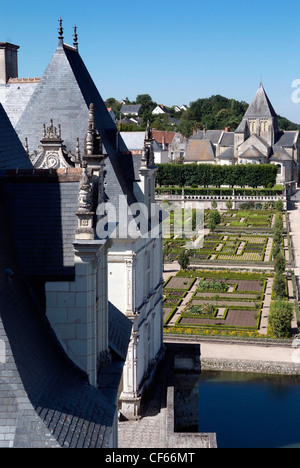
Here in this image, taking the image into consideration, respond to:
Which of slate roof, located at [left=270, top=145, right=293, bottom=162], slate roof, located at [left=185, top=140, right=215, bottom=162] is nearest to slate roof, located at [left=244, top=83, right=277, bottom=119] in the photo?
slate roof, located at [left=270, top=145, right=293, bottom=162]

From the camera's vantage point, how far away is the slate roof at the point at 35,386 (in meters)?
6.71

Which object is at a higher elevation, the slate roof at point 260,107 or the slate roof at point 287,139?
the slate roof at point 260,107

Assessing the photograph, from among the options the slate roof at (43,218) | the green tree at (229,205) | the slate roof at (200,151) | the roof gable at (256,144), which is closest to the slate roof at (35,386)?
the slate roof at (43,218)

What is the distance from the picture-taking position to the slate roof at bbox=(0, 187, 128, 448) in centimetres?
671

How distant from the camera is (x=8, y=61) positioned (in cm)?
1845

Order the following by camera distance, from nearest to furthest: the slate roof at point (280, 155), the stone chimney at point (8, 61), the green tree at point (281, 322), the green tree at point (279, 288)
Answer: the stone chimney at point (8, 61) < the green tree at point (281, 322) < the green tree at point (279, 288) < the slate roof at point (280, 155)

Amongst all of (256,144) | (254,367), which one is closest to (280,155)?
(256,144)

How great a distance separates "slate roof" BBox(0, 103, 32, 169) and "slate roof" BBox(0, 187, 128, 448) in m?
0.95

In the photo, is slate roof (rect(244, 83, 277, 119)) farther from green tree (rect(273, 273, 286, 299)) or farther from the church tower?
green tree (rect(273, 273, 286, 299))

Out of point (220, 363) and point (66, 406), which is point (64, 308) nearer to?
point (66, 406)

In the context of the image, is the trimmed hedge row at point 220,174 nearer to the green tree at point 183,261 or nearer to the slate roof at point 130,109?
the green tree at point 183,261

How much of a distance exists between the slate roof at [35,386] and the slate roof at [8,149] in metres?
0.95

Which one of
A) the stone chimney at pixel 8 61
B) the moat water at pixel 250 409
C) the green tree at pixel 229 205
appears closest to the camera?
the stone chimney at pixel 8 61

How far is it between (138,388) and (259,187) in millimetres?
73701
